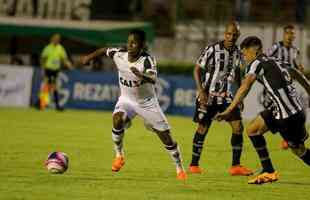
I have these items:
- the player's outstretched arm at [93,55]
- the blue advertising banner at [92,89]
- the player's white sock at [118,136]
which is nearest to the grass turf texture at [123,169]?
the player's white sock at [118,136]

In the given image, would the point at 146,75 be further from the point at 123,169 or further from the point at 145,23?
the point at 145,23

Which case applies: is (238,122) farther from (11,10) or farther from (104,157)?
(11,10)

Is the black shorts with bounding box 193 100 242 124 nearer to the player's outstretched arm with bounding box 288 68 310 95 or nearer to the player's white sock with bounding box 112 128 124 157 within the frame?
the player's white sock with bounding box 112 128 124 157

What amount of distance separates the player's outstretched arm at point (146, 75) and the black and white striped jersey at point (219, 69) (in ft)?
6.16

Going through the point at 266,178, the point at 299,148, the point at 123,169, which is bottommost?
the point at 123,169

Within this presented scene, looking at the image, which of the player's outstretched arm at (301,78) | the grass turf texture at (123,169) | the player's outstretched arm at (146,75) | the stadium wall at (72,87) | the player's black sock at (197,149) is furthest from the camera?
the stadium wall at (72,87)

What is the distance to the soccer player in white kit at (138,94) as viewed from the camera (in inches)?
525

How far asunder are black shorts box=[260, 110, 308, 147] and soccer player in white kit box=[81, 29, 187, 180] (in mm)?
1430

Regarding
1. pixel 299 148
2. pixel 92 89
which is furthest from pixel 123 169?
pixel 92 89

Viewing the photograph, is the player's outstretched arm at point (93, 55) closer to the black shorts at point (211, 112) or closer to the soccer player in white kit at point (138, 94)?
the soccer player in white kit at point (138, 94)

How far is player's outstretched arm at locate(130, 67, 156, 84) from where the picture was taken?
12.6 metres

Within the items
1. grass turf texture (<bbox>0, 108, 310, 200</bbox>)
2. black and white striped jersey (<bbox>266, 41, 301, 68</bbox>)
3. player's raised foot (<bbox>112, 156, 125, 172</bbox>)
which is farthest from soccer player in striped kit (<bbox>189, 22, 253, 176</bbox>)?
black and white striped jersey (<bbox>266, 41, 301, 68</bbox>)

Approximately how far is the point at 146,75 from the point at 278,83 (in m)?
1.74

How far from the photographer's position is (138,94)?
535 inches
